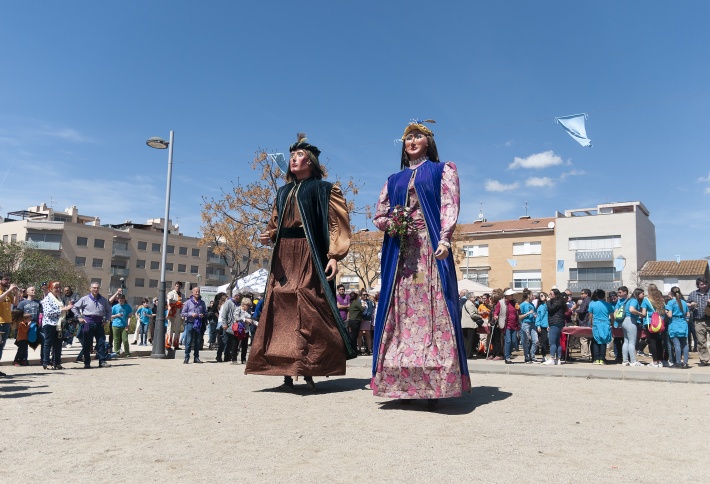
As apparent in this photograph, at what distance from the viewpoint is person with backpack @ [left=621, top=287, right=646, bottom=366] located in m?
11.7

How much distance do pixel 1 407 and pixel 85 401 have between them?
76 centimetres

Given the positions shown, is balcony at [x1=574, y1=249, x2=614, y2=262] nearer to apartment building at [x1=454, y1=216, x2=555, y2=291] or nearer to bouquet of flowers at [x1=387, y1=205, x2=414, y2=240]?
apartment building at [x1=454, y1=216, x2=555, y2=291]

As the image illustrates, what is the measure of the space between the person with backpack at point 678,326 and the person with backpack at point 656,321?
18cm

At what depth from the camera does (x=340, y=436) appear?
4219mm

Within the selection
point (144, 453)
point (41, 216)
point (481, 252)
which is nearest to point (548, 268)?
point (481, 252)

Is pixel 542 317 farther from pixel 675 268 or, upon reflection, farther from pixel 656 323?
pixel 675 268

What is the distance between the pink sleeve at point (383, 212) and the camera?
606cm

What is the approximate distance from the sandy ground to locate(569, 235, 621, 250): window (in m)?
50.4

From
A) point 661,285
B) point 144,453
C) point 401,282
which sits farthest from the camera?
point 661,285

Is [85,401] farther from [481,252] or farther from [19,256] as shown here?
[19,256]

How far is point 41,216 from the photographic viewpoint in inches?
2894

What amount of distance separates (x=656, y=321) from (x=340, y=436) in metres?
9.65

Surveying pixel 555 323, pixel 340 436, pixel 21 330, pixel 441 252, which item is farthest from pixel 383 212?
pixel 21 330

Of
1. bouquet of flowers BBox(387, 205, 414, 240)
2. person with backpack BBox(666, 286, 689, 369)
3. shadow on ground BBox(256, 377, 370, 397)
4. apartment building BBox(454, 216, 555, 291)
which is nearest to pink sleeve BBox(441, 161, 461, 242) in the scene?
bouquet of flowers BBox(387, 205, 414, 240)
